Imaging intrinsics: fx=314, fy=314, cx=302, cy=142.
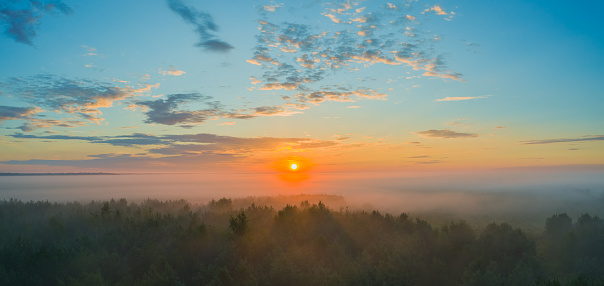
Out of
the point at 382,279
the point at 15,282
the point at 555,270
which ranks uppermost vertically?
the point at 15,282

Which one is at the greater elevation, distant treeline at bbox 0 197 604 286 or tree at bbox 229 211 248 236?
tree at bbox 229 211 248 236

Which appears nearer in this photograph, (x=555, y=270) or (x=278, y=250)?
(x=278, y=250)

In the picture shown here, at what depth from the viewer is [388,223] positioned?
44.1m

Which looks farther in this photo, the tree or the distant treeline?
the tree

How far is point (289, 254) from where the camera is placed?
30.0m

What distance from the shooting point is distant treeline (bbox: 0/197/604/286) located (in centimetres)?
2406

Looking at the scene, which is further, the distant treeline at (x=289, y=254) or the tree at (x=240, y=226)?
the tree at (x=240, y=226)

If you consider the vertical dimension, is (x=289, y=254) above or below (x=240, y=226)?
below

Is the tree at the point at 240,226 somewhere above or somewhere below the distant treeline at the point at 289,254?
above

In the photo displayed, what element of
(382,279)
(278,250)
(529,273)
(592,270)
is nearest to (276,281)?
(278,250)

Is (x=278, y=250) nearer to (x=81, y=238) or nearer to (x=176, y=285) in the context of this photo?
(x=176, y=285)

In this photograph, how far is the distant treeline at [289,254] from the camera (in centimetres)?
2406

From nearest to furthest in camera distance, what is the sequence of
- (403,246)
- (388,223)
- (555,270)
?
(403,246) < (555,270) < (388,223)

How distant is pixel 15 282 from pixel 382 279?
26696mm
